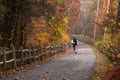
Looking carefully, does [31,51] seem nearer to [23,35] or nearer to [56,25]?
[23,35]

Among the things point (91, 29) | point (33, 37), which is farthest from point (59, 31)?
point (91, 29)

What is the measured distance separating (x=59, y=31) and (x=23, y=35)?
1188 centimetres

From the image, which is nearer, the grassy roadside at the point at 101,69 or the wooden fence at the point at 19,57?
the grassy roadside at the point at 101,69

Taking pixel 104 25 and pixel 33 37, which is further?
pixel 33 37

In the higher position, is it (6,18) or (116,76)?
(6,18)

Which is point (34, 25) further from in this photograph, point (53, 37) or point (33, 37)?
point (53, 37)

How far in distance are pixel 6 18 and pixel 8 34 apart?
104 cm

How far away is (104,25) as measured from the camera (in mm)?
21969

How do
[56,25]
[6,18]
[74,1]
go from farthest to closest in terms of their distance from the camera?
[74,1] < [56,25] < [6,18]

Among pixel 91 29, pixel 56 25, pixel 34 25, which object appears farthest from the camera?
pixel 91 29

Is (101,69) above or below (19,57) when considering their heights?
below

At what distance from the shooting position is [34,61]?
72.8 feet

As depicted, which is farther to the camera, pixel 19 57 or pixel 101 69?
pixel 19 57

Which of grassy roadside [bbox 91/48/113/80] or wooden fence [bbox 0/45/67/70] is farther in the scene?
wooden fence [bbox 0/45/67/70]
